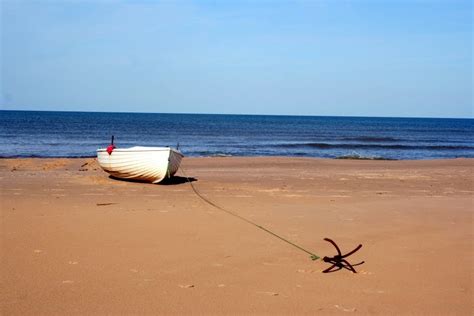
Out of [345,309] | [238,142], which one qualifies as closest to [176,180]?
[345,309]

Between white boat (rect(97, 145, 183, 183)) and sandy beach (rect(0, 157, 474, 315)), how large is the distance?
1767 millimetres

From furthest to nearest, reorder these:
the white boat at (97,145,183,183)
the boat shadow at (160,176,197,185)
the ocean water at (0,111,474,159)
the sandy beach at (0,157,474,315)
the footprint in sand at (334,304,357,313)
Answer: the ocean water at (0,111,474,159), the boat shadow at (160,176,197,185), the white boat at (97,145,183,183), the sandy beach at (0,157,474,315), the footprint in sand at (334,304,357,313)

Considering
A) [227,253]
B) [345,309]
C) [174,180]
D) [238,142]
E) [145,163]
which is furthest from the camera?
[238,142]

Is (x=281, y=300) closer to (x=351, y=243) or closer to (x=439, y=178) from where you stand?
(x=351, y=243)

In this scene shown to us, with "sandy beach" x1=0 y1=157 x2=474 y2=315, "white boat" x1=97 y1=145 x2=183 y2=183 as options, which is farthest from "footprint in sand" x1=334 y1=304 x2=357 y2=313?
"white boat" x1=97 y1=145 x2=183 y2=183

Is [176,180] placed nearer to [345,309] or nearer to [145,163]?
[145,163]

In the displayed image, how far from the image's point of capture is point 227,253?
5.31 meters

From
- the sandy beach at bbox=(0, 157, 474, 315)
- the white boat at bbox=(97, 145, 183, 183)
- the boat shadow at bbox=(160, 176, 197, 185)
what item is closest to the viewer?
the sandy beach at bbox=(0, 157, 474, 315)

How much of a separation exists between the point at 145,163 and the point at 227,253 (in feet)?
23.7

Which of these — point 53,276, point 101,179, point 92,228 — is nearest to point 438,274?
point 53,276

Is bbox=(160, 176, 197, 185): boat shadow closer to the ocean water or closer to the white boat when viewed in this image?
the white boat

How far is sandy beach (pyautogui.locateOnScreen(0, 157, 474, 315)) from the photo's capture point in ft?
13.0

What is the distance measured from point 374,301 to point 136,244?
8.64ft

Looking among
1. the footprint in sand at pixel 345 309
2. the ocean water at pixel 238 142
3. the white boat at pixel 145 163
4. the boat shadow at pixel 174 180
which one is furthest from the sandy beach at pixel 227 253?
the ocean water at pixel 238 142
